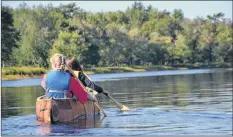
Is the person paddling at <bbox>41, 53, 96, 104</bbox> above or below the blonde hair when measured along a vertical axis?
below

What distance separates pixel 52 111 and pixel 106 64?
8689cm

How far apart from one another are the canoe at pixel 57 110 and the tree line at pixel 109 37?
163 ft

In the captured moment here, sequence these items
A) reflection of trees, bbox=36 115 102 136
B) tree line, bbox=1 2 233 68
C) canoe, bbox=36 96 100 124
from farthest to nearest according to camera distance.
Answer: tree line, bbox=1 2 233 68, canoe, bbox=36 96 100 124, reflection of trees, bbox=36 115 102 136

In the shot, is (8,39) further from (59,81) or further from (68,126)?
(68,126)

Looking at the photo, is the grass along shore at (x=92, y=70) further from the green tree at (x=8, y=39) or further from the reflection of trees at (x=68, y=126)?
the reflection of trees at (x=68, y=126)

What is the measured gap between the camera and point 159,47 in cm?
11600

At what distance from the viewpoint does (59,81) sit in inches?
543

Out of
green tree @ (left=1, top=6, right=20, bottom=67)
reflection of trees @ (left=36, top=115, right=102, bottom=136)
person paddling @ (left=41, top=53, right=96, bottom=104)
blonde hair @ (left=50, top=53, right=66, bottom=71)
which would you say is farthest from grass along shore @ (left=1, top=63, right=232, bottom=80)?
blonde hair @ (left=50, top=53, right=66, bottom=71)

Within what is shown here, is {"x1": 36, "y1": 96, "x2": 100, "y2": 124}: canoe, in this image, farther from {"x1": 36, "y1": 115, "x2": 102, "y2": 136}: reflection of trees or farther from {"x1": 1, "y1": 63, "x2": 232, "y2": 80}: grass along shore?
{"x1": 1, "y1": 63, "x2": 232, "y2": 80}: grass along shore

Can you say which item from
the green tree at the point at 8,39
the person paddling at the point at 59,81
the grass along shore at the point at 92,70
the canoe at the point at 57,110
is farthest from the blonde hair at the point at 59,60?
the green tree at the point at 8,39

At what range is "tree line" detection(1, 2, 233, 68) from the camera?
70.4 metres

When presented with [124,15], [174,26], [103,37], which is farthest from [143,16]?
[103,37]

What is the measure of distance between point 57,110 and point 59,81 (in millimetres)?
735

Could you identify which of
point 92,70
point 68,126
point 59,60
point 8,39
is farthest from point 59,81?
point 92,70
